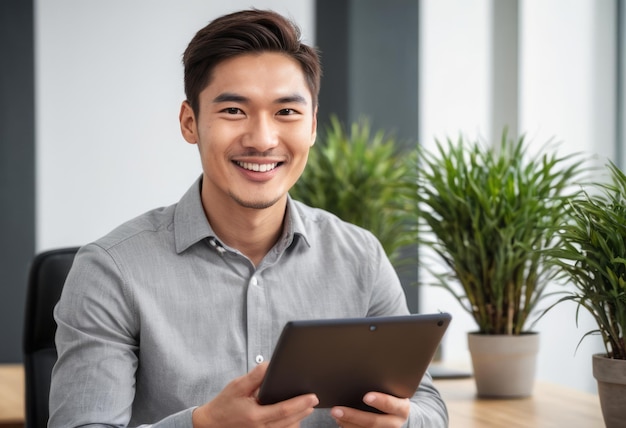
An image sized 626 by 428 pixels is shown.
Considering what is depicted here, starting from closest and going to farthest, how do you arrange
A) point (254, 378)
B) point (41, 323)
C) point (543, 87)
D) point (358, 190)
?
point (254, 378) < point (41, 323) < point (358, 190) < point (543, 87)

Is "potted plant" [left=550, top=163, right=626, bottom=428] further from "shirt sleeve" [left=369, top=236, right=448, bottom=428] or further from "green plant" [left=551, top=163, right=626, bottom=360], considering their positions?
"shirt sleeve" [left=369, top=236, right=448, bottom=428]

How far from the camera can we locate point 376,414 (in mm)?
1510

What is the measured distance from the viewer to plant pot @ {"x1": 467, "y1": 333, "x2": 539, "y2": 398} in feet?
7.93

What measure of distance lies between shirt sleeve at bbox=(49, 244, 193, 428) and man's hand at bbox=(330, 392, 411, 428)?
261 mm

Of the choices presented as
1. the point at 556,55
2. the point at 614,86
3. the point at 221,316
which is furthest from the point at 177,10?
the point at 221,316

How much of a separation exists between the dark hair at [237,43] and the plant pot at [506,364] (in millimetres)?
1026

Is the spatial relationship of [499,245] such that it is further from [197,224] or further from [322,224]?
[197,224]

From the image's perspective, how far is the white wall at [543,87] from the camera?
3.64 m

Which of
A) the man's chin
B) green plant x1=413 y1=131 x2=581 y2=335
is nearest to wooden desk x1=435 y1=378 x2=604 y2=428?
green plant x1=413 y1=131 x2=581 y2=335

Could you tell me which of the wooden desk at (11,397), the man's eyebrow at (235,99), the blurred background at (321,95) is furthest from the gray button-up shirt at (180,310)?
the blurred background at (321,95)

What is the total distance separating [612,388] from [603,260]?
26 centimetres

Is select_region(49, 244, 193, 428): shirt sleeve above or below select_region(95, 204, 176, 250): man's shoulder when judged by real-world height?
below

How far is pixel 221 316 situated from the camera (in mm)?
1736

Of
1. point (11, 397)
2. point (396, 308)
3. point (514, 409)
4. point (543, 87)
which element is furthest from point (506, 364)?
point (543, 87)
